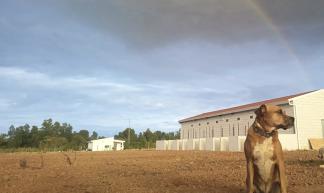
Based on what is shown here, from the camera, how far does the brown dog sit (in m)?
6.16

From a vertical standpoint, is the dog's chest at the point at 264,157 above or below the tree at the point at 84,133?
below

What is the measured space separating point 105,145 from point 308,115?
223 feet

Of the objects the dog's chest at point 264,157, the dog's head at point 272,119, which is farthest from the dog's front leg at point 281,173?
the dog's head at point 272,119

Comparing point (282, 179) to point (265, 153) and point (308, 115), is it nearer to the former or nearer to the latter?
point (265, 153)

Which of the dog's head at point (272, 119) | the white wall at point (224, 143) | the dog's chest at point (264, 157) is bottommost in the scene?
the dog's chest at point (264, 157)

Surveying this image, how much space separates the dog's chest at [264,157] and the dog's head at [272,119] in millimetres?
235

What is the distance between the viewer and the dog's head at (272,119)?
20.6 ft

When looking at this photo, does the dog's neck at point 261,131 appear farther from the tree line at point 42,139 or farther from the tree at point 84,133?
the tree at point 84,133

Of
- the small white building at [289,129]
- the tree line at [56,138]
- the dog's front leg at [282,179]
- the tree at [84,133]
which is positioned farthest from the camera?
the tree at [84,133]

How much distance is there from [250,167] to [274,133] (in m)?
0.71

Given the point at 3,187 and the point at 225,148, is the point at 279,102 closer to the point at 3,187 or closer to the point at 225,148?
the point at 225,148

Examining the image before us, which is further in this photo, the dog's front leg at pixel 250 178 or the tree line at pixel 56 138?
the tree line at pixel 56 138

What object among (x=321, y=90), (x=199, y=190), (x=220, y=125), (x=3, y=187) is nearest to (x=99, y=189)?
(x=199, y=190)

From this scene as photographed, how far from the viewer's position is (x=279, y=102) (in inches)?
1633
